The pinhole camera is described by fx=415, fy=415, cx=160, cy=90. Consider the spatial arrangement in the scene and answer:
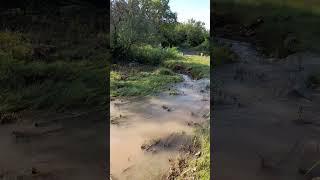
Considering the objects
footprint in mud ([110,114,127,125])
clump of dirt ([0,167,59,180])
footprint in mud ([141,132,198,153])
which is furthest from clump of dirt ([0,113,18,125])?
footprint in mud ([141,132,198,153])

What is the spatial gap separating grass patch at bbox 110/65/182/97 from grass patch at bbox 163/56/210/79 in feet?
0.21

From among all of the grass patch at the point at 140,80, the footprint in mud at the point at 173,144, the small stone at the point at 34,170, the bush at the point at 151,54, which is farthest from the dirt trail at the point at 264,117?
the small stone at the point at 34,170

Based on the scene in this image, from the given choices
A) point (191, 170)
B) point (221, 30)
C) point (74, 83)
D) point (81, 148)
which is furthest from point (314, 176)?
point (74, 83)

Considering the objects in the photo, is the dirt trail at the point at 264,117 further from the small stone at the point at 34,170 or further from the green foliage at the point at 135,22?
the small stone at the point at 34,170

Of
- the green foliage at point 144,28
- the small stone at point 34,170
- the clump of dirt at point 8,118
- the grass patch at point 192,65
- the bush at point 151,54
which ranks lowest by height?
the small stone at point 34,170

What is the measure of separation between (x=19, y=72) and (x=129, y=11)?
3.26 feet

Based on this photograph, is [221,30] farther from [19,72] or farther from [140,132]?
[19,72]

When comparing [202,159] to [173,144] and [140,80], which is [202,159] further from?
[140,80]

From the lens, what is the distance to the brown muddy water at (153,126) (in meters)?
2.70

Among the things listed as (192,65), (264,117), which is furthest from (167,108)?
(264,117)

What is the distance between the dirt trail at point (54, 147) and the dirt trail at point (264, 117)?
82 centimetres

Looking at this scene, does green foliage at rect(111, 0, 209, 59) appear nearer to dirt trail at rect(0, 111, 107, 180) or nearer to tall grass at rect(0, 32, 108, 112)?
tall grass at rect(0, 32, 108, 112)

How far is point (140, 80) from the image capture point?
334 cm

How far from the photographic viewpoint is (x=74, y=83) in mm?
3061
